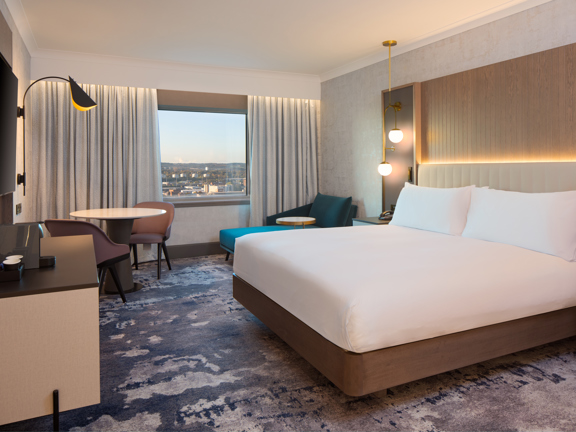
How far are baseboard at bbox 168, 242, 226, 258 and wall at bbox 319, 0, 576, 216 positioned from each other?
185cm

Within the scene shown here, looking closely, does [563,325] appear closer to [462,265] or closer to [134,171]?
[462,265]

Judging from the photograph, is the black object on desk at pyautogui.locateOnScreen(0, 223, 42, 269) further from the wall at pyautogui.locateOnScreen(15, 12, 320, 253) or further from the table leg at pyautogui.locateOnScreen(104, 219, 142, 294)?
A: the wall at pyautogui.locateOnScreen(15, 12, 320, 253)

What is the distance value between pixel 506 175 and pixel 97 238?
3578 millimetres

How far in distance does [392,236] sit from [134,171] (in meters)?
3.58

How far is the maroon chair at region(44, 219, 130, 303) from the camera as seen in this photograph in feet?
12.1

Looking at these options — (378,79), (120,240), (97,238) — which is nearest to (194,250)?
(120,240)

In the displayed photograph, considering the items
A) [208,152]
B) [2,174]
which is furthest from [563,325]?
[208,152]

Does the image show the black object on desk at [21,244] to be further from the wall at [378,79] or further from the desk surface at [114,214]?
the wall at [378,79]

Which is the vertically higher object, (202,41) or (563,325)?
(202,41)

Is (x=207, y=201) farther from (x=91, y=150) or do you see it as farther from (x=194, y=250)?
(x=91, y=150)

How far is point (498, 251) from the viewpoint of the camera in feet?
9.53

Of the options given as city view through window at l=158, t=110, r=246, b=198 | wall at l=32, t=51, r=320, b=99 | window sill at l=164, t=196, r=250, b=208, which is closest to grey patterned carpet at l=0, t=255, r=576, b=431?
window sill at l=164, t=196, r=250, b=208

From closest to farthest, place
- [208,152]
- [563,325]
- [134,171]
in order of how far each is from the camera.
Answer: [563,325] < [134,171] < [208,152]

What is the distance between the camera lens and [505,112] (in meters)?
3.85
